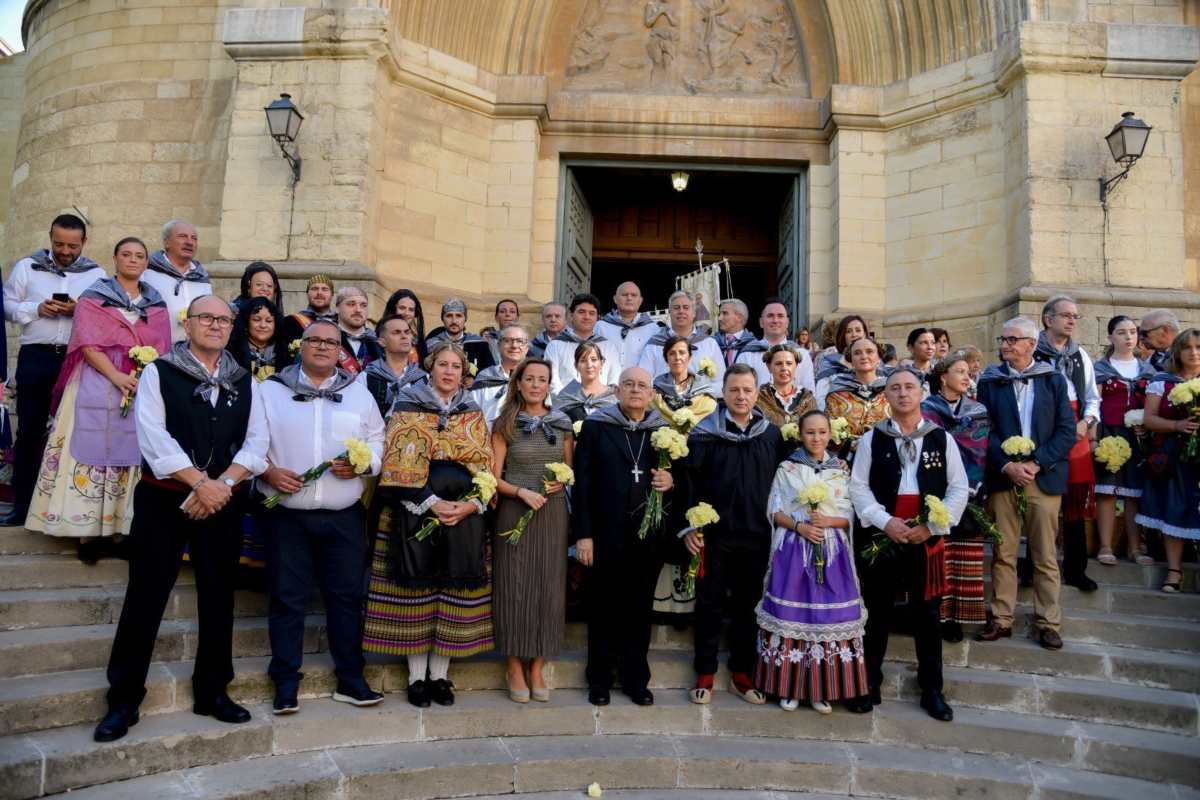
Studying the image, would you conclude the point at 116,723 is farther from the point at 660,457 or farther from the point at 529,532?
the point at 660,457

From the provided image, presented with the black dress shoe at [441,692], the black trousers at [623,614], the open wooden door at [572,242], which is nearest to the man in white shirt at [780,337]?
the black trousers at [623,614]

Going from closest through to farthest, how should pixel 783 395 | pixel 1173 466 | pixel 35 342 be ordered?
1. pixel 35 342
2. pixel 783 395
3. pixel 1173 466

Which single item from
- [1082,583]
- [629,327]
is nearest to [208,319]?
[629,327]

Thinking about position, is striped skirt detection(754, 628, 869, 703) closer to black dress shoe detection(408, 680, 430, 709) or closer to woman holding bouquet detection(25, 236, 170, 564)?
black dress shoe detection(408, 680, 430, 709)

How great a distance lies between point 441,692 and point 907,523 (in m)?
2.60

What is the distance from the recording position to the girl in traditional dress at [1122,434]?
18.9ft

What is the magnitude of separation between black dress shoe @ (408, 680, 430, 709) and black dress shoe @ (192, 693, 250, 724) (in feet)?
2.56

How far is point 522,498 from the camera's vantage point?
14.6 feet

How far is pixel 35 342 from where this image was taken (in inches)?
201

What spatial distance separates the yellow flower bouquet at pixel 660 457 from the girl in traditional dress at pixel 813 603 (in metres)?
0.64

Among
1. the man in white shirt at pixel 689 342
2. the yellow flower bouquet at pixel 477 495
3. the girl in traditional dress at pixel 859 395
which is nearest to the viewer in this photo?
the yellow flower bouquet at pixel 477 495

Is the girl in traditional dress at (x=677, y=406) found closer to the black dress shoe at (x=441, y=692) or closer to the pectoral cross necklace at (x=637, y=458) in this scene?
the pectoral cross necklace at (x=637, y=458)

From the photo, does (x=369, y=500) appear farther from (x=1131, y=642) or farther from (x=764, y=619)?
(x=1131, y=642)

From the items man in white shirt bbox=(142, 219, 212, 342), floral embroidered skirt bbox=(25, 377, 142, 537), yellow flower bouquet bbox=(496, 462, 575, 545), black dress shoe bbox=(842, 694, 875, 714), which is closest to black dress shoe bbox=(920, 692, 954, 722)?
black dress shoe bbox=(842, 694, 875, 714)
